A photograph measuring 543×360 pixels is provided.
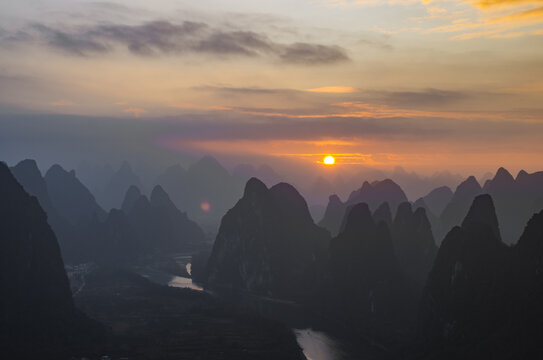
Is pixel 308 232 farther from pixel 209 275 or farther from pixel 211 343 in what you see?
pixel 211 343

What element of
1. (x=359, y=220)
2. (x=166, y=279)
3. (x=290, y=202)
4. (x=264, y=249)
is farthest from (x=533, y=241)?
(x=166, y=279)

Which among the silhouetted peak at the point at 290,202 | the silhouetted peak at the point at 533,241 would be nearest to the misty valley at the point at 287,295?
the silhouetted peak at the point at 533,241

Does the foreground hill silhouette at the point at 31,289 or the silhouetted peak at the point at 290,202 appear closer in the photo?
the foreground hill silhouette at the point at 31,289

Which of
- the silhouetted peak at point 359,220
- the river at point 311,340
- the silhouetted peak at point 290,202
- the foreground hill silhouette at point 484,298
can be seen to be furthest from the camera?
the silhouetted peak at point 290,202

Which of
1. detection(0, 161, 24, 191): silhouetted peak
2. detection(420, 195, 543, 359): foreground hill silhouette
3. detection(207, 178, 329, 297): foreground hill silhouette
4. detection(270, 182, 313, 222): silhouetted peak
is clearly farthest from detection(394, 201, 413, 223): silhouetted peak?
detection(0, 161, 24, 191): silhouetted peak

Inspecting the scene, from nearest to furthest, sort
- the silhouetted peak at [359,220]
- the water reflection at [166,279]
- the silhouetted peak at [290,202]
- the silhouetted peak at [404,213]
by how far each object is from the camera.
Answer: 1. the silhouetted peak at [359,220]
2. the silhouetted peak at [404,213]
3. the water reflection at [166,279]
4. the silhouetted peak at [290,202]

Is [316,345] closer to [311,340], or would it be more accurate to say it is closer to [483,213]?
[311,340]

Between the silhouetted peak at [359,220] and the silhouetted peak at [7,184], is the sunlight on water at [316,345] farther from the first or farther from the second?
the silhouetted peak at [7,184]
